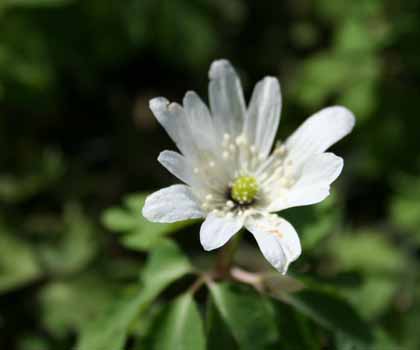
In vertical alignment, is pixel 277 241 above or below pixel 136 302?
below

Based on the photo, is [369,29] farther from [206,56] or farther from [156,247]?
[156,247]

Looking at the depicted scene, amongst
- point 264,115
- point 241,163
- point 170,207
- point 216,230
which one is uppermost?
point 264,115

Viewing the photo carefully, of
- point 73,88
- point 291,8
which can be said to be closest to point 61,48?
point 73,88

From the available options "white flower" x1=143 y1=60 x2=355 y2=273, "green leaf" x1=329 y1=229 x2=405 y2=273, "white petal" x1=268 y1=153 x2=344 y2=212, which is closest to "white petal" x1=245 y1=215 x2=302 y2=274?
"white flower" x1=143 y1=60 x2=355 y2=273

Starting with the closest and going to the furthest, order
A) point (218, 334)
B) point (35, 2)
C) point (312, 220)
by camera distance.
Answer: point (218, 334)
point (312, 220)
point (35, 2)

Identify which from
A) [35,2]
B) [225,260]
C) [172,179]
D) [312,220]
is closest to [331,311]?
[312,220]

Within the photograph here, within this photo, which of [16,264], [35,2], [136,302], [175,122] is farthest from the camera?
[35,2]

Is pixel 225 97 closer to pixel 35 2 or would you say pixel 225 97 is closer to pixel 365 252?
pixel 35 2

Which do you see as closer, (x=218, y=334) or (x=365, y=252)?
(x=218, y=334)

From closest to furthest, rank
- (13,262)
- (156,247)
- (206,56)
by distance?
(156,247) < (13,262) < (206,56)
